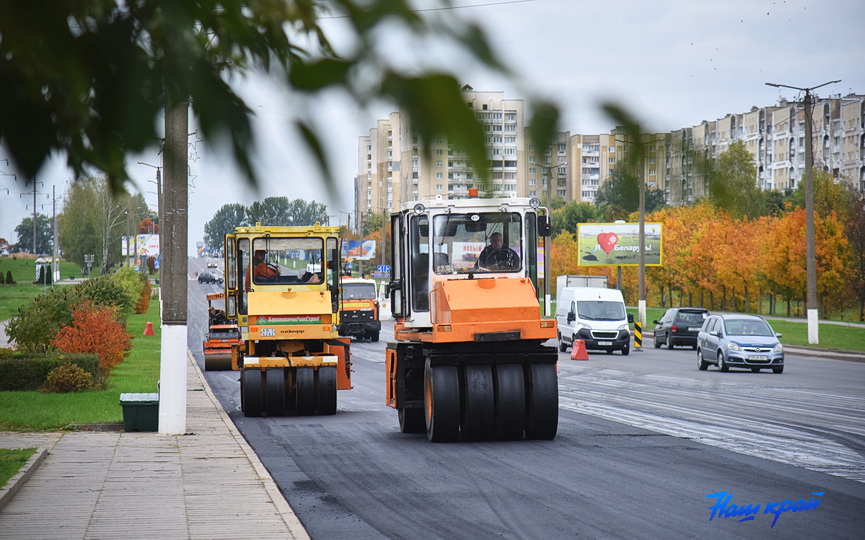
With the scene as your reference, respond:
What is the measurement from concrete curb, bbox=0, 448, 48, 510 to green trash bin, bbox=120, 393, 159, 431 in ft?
8.29

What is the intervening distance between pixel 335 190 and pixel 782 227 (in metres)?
61.9

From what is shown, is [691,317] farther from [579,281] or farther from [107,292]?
[107,292]

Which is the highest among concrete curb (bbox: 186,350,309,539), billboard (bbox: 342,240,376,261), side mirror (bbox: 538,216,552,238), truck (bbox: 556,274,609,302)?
side mirror (bbox: 538,216,552,238)

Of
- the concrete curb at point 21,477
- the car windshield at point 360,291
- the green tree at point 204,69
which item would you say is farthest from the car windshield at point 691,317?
the green tree at point 204,69

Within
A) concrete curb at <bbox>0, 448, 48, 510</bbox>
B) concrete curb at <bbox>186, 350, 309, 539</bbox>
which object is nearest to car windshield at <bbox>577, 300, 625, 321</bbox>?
concrete curb at <bbox>186, 350, 309, 539</bbox>

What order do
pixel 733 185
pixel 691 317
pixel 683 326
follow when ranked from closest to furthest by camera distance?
pixel 733 185 < pixel 683 326 < pixel 691 317

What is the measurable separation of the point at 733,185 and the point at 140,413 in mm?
14655

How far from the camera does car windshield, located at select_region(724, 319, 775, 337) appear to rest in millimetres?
31484

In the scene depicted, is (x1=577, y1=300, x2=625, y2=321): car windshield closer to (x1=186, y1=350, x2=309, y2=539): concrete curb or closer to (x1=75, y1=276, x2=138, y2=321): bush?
(x1=75, y1=276, x2=138, y2=321): bush

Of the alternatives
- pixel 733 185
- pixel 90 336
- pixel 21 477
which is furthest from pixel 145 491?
pixel 90 336

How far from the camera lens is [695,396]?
73.6 feet

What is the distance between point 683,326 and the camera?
4556cm

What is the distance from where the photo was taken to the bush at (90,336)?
25641 millimetres

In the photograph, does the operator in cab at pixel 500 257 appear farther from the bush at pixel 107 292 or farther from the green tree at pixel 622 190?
the bush at pixel 107 292
